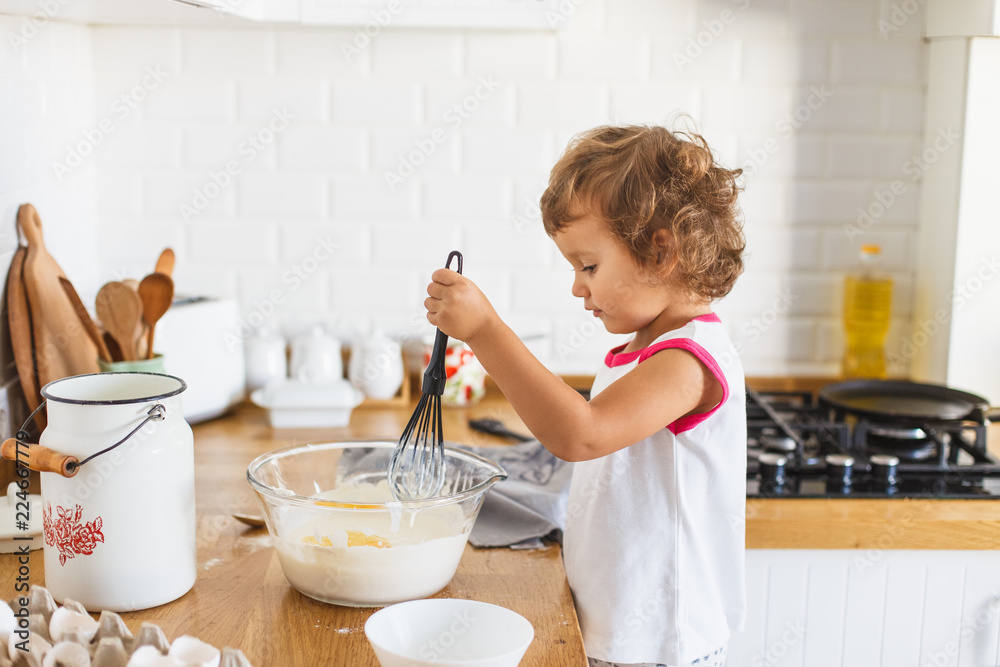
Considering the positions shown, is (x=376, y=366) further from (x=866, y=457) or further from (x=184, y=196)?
(x=866, y=457)

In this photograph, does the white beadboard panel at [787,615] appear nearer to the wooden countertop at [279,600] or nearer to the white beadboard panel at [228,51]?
the wooden countertop at [279,600]

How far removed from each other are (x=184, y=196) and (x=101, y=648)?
1205 mm

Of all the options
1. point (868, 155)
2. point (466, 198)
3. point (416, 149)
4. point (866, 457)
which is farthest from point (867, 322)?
point (416, 149)

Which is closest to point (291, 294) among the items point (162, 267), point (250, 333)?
point (250, 333)

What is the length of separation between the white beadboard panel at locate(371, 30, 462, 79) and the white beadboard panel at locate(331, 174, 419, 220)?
19 cm

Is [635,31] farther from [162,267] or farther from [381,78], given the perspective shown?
[162,267]

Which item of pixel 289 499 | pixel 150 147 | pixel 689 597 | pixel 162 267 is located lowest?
pixel 689 597

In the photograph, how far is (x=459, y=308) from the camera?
3.08ft

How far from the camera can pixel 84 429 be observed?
942 millimetres

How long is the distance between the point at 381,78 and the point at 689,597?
1.15 m

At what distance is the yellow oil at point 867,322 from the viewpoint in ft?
6.18

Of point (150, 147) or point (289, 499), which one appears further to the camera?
point (150, 147)

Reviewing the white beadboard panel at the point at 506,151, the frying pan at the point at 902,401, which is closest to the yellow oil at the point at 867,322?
the frying pan at the point at 902,401

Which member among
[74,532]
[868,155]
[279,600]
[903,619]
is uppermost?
[868,155]
